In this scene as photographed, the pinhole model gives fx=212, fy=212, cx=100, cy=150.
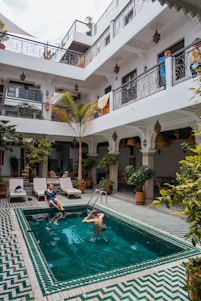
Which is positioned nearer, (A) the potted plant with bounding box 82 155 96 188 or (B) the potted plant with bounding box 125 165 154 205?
(B) the potted plant with bounding box 125 165 154 205

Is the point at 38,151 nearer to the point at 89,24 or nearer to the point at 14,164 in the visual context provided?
the point at 14,164

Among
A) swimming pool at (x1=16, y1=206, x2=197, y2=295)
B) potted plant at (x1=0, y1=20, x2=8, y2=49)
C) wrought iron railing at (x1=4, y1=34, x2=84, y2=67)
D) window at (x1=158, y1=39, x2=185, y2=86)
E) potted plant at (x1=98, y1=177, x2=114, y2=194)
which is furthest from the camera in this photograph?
wrought iron railing at (x1=4, y1=34, x2=84, y2=67)

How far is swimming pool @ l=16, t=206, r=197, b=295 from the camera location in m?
3.73

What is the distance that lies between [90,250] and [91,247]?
8.1 inches

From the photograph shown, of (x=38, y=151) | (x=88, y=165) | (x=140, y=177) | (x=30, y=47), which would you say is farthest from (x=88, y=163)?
(x=30, y=47)

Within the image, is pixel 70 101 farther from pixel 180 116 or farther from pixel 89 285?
pixel 89 285

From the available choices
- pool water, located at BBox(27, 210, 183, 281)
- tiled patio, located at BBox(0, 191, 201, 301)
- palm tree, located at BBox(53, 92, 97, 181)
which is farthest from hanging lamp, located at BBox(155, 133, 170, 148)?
tiled patio, located at BBox(0, 191, 201, 301)

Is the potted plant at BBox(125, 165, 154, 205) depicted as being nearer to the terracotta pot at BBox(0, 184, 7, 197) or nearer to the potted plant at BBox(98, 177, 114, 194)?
the potted plant at BBox(98, 177, 114, 194)

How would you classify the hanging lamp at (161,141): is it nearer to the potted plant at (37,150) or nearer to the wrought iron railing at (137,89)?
the wrought iron railing at (137,89)

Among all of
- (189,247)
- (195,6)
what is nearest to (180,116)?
(189,247)

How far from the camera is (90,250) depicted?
5410 mm

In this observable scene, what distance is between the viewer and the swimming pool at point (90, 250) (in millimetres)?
3731

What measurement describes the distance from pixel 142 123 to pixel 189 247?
19.2 ft

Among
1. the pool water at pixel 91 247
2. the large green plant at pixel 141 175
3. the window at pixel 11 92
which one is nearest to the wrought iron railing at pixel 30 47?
the window at pixel 11 92
